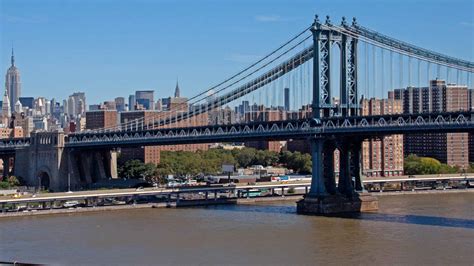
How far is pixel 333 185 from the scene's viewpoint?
3747 centimetres

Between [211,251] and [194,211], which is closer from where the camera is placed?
[211,251]

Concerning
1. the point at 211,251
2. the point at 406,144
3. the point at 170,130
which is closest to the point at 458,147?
the point at 406,144

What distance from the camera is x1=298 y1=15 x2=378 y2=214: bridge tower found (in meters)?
36.6

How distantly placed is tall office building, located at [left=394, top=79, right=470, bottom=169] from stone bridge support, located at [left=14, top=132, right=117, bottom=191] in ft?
77.6

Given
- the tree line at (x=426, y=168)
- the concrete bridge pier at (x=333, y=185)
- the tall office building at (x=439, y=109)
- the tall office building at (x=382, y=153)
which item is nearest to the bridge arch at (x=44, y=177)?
the concrete bridge pier at (x=333, y=185)

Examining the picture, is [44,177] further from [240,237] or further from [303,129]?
[240,237]

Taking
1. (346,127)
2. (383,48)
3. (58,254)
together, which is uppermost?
(383,48)

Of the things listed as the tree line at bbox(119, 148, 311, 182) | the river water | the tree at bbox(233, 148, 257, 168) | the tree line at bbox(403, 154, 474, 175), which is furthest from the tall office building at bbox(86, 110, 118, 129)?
the river water

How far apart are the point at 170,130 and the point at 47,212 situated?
1151cm

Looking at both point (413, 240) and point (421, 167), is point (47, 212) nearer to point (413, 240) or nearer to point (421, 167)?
point (413, 240)

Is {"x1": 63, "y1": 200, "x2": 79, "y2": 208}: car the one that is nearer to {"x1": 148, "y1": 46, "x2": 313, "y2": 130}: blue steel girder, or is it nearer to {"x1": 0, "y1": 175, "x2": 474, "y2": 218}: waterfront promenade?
{"x1": 0, "y1": 175, "x2": 474, "y2": 218}: waterfront promenade

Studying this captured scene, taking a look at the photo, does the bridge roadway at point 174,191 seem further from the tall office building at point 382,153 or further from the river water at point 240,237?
the tall office building at point 382,153

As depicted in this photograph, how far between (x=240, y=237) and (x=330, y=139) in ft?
34.4

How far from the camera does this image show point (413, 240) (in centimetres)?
2644
